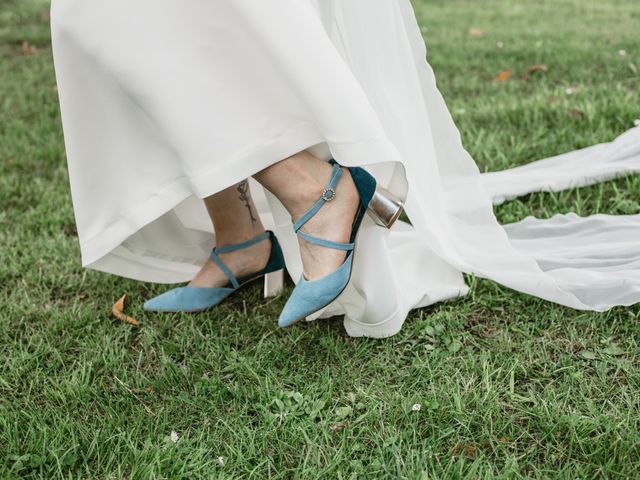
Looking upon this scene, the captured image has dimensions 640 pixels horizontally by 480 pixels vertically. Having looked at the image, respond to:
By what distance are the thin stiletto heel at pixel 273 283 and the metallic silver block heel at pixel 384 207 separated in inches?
22.1

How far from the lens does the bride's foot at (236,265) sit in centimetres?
202

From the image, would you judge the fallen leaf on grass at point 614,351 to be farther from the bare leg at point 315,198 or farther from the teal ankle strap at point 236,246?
the teal ankle strap at point 236,246

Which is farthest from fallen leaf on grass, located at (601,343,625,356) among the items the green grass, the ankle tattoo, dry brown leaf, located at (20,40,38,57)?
dry brown leaf, located at (20,40,38,57)

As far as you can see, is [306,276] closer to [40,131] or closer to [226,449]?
[226,449]

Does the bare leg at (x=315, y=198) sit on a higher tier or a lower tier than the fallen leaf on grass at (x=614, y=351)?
higher

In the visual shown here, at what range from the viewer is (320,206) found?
62.4 inches

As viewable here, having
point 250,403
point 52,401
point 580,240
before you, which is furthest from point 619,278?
point 52,401

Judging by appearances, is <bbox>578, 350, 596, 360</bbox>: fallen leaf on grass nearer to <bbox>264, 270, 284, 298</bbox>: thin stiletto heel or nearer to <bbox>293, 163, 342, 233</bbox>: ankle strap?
<bbox>293, 163, 342, 233</bbox>: ankle strap

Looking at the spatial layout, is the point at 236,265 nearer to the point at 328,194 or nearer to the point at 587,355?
the point at 328,194

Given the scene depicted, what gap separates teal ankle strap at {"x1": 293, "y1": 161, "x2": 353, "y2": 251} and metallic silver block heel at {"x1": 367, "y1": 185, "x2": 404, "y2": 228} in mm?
94

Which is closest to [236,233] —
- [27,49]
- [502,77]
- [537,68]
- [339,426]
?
[339,426]

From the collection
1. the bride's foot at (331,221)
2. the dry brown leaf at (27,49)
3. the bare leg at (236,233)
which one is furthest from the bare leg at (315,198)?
the dry brown leaf at (27,49)

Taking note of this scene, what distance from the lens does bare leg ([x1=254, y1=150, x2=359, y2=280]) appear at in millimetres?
1562

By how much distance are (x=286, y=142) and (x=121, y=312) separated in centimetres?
83
